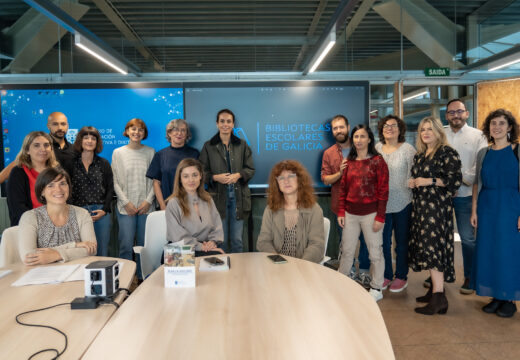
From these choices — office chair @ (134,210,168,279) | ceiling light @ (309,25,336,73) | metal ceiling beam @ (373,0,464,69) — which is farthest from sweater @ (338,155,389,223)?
metal ceiling beam @ (373,0,464,69)

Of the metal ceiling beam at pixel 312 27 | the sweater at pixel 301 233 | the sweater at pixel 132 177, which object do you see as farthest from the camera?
the metal ceiling beam at pixel 312 27

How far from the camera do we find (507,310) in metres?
2.96

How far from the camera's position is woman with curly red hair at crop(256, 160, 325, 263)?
248cm

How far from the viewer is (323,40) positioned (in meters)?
4.02

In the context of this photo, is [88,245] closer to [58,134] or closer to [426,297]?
[58,134]

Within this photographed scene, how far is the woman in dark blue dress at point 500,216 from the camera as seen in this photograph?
285 cm

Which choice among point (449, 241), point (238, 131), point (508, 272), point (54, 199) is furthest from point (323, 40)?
point (54, 199)

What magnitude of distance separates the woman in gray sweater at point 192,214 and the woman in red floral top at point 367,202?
3.99 ft

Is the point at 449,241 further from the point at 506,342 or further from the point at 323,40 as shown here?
the point at 323,40

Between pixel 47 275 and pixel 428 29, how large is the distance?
6.24m

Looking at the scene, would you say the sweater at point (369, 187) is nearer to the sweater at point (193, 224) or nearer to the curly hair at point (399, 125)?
the curly hair at point (399, 125)

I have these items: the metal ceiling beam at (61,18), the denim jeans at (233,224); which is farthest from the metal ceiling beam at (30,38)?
the denim jeans at (233,224)

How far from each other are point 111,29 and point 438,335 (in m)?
5.75

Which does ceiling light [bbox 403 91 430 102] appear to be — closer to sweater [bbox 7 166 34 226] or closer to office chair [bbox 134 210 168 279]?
office chair [bbox 134 210 168 279]
